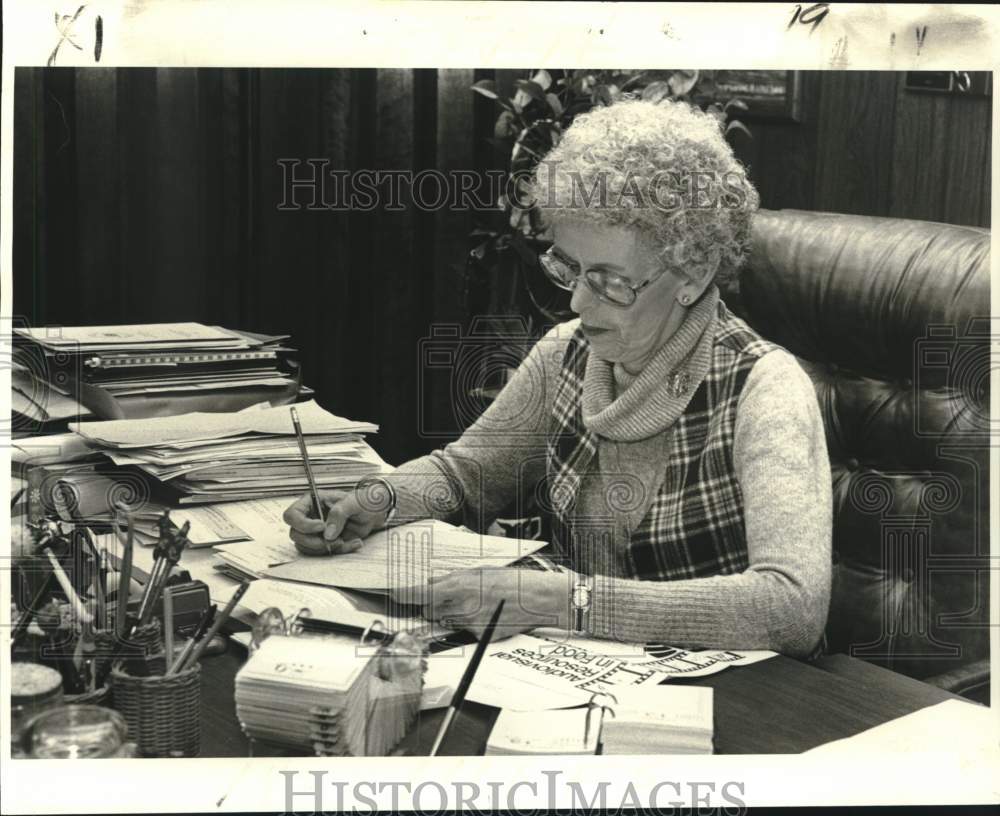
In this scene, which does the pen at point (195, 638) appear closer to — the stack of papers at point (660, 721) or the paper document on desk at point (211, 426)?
the paper document on desk at point (211, 426)

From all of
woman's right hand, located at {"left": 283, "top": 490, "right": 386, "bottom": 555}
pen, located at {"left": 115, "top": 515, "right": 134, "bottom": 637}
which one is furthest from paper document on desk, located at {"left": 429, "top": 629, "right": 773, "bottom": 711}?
pen, located at {"left": 115, "top": 515, "right": 134, "bottom": 637}

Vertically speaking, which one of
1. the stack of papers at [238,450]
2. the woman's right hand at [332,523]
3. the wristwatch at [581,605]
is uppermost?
the stack of papers at [238,450]

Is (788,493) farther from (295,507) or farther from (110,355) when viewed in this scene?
(110,355)

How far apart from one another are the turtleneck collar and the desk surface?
13.8 inches

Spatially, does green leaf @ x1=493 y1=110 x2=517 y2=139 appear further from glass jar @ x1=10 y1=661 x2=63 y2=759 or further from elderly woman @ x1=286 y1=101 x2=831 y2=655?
glass jar @ x1=10 y1=661 x2=63 y2=759

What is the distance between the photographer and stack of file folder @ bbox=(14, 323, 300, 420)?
1.76m

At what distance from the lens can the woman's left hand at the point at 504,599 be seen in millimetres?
1732

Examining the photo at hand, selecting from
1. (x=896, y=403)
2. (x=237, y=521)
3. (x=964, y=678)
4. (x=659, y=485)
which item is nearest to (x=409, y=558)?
(x=237, y=521)

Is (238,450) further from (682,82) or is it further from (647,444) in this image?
(682,82)

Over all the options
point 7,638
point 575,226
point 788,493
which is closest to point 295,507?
point 7,638

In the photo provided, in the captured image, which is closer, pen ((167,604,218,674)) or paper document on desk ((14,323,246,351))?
pen ((167,604,218,674))

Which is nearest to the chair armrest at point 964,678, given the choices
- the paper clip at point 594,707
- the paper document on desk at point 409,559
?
the paper clip at point 594,707

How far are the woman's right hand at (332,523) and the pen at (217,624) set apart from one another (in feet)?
→ 0.33

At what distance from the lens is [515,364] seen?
1794 mm
